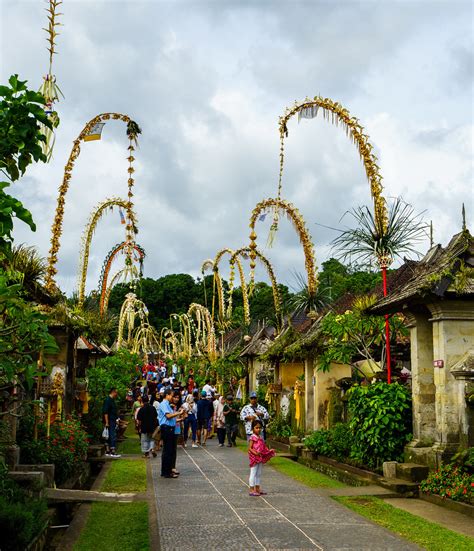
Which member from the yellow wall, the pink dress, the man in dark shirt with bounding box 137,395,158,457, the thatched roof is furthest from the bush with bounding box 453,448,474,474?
the yellow wall

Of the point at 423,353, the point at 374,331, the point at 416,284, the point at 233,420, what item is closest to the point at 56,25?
the point at 416,284

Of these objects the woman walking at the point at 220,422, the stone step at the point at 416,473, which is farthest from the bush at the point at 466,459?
the woman walking at the point at 220,422

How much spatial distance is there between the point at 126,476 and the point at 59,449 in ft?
10.2

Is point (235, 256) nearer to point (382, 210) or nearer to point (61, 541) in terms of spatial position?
point (382, 210)

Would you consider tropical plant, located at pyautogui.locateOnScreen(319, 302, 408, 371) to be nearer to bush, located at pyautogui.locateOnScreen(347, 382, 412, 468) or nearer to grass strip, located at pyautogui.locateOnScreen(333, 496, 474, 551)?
bush, located at pyautogui.locateOnScreen(347, 382, 412, 468)

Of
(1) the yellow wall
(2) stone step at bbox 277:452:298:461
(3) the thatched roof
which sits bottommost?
A: (2) stone step at bbox 277:452:298:461

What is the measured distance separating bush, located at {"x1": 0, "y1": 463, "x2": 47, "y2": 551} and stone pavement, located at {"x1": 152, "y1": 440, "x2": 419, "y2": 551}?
157 cm

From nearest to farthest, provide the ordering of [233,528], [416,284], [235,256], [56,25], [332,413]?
[233,528], [56,25], [416,284], [332,413], [235,256]

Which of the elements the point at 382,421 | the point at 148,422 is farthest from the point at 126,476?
the point at 382,421

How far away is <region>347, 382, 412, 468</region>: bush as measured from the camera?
1462cm

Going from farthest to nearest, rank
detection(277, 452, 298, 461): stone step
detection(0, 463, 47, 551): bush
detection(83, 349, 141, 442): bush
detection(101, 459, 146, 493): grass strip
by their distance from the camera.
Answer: detection(83, 349, 141, 442): bush, detection(277, 452, 298, 461): stone step, detection(101, 459, 146, 493): grass strip, detection(0, 463, 47, 551): bush

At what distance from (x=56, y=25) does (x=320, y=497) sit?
9383 mm

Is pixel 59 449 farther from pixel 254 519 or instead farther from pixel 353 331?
pixel 353 331

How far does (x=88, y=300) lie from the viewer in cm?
2138
